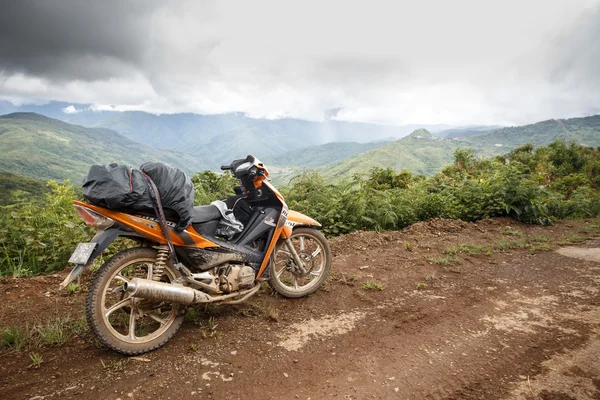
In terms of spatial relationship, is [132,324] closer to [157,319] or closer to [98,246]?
[157,319]

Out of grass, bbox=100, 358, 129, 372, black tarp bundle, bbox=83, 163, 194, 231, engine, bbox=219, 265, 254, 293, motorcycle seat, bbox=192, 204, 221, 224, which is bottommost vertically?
grass, bbox=100, 358, 129, 372

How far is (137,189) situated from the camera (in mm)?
2789

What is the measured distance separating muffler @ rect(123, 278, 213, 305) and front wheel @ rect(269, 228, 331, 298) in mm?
1246

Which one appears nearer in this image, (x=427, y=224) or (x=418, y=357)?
(x=418, y=357)

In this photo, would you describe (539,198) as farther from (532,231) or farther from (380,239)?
(380,239)

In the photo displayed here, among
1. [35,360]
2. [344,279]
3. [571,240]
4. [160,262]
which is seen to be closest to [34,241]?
[35,360]

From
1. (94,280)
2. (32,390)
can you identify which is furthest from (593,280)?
(32,390)

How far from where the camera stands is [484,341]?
3396 mm

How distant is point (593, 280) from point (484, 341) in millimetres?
3132

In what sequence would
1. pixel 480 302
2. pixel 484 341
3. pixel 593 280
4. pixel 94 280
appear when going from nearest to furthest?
1. pixel 94 280
2. pixel 484 341
3. pixel 480 302
4. pixel 593 280

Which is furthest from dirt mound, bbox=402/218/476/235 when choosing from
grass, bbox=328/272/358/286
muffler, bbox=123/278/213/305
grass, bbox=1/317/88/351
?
grass, bbox=1/317/88/351

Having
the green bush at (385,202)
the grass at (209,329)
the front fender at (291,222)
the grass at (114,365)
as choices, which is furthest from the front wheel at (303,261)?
the green bush at (385,202)

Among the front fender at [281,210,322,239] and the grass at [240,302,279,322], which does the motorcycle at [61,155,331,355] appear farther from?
the grass at [240,302,279,322]

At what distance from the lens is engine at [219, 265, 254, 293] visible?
138 inches
